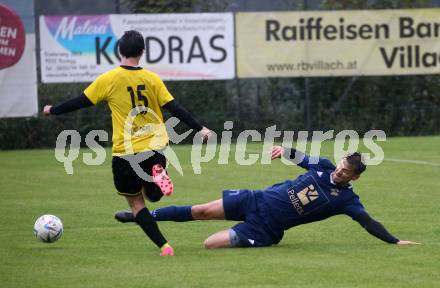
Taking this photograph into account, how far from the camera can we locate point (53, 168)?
18156 millimetres

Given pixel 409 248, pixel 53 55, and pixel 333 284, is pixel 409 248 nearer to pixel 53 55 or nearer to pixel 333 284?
pixel 333 284

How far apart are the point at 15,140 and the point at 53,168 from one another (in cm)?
479

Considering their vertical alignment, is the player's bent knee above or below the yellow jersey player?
below

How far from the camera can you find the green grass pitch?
7965mm

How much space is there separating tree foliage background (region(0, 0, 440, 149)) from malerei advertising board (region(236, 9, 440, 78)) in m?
0.69

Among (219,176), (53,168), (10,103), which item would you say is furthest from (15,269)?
(10,103)

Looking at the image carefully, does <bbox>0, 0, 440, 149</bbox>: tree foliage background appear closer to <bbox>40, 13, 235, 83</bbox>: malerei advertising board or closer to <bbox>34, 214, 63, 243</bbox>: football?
<bbox>40, 13, 235, 83</bbox>: malerei advertising board

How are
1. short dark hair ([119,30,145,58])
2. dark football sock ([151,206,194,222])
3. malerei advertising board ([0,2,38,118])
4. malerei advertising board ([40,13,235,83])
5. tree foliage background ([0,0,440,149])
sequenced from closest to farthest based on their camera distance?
short dark hair ([119,30,145,58])
dark football sock ([151,206,194,222])
malerei advertising board ([0,2,38,118])
malerei advertising board ([40,13,235,83])
tree foliage background ([0,0,440,149])

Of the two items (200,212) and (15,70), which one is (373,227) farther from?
(15,70)

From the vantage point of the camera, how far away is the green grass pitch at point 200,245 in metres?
7.96

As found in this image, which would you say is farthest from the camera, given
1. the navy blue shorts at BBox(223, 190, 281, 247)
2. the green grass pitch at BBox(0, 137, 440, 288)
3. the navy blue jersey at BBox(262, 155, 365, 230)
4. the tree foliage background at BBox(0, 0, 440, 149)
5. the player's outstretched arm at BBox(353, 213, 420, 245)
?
the tree foliage background at BBox(0, 0, 440, 149)

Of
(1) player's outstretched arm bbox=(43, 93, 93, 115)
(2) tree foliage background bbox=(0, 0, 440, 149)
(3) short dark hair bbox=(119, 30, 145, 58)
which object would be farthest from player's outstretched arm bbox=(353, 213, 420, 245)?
(2) tree foliage background bbox=(0, 0, 440, 149)

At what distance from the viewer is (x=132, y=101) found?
30.1 feet

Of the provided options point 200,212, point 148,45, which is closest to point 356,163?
point 200,212
